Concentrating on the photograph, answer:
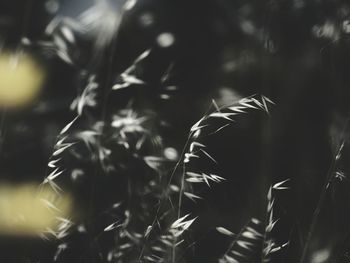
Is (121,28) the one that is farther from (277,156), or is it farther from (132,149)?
(277,156)

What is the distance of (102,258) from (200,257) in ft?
0.98

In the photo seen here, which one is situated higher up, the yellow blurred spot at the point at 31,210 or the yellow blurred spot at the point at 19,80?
the yellow blurred spot at the point at 19,80

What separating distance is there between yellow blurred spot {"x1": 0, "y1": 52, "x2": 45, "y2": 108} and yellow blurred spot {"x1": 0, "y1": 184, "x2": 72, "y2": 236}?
0.21m

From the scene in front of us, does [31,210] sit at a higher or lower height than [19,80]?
lower

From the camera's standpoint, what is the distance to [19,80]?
1.01m

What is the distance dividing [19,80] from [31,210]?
0.30 metres

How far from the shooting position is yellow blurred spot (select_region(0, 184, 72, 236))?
91 cm

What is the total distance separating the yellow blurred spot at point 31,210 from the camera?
0.91m

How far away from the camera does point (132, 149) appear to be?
1042 mm

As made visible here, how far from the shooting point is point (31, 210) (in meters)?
0.96

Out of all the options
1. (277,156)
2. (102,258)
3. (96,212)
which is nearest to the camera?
(102,258)

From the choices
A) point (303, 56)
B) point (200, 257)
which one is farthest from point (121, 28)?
point (200, 257)

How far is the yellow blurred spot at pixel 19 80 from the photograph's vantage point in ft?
3.19

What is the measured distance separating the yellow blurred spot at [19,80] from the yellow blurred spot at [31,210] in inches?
8.1
